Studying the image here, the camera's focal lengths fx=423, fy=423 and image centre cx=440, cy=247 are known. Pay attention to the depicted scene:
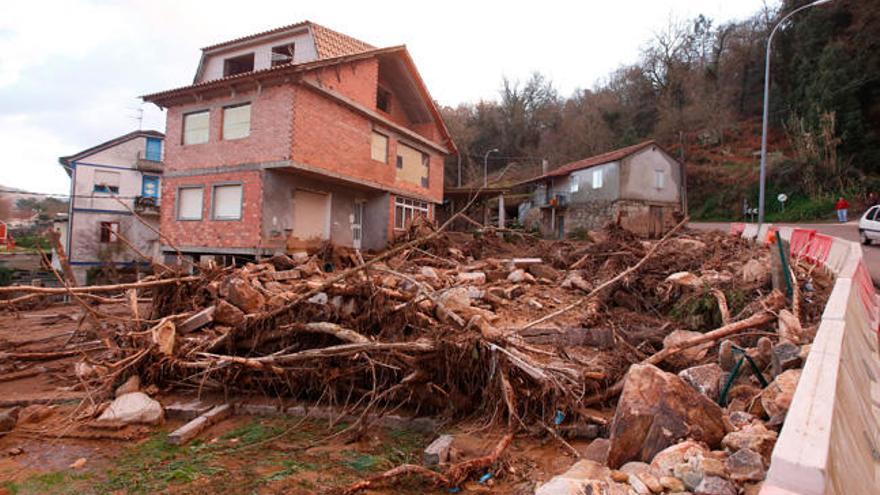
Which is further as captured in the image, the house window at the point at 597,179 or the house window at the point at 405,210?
the house window at the point at 597,179

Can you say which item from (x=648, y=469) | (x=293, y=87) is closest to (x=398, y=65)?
(x=293, y=87)

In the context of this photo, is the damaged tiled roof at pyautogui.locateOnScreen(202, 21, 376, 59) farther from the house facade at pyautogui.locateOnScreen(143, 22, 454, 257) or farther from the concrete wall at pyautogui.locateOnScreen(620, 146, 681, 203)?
the concrete wall at pyautogui.locateOnScreen(620, 146, 681, 203)

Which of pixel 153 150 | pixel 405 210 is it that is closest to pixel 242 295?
pixel 405 210

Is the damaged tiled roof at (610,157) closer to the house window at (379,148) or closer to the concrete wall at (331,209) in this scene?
the house window at (379,148)

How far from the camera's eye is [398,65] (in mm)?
19438

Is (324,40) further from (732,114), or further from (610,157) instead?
(732,114)

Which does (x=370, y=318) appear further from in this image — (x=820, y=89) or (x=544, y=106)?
(x=544, y=106)

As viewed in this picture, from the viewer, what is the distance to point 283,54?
685 inches

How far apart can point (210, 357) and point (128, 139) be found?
3077cm

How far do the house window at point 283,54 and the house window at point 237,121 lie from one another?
326 cm

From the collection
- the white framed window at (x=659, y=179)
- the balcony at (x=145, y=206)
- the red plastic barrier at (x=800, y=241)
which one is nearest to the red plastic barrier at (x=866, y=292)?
the red plastic barrier at (x=800, y=241)

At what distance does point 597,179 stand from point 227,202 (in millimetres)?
24442

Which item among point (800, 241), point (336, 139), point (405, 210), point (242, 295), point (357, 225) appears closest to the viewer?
point (242, 295)

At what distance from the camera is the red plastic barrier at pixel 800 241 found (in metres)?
9.69
